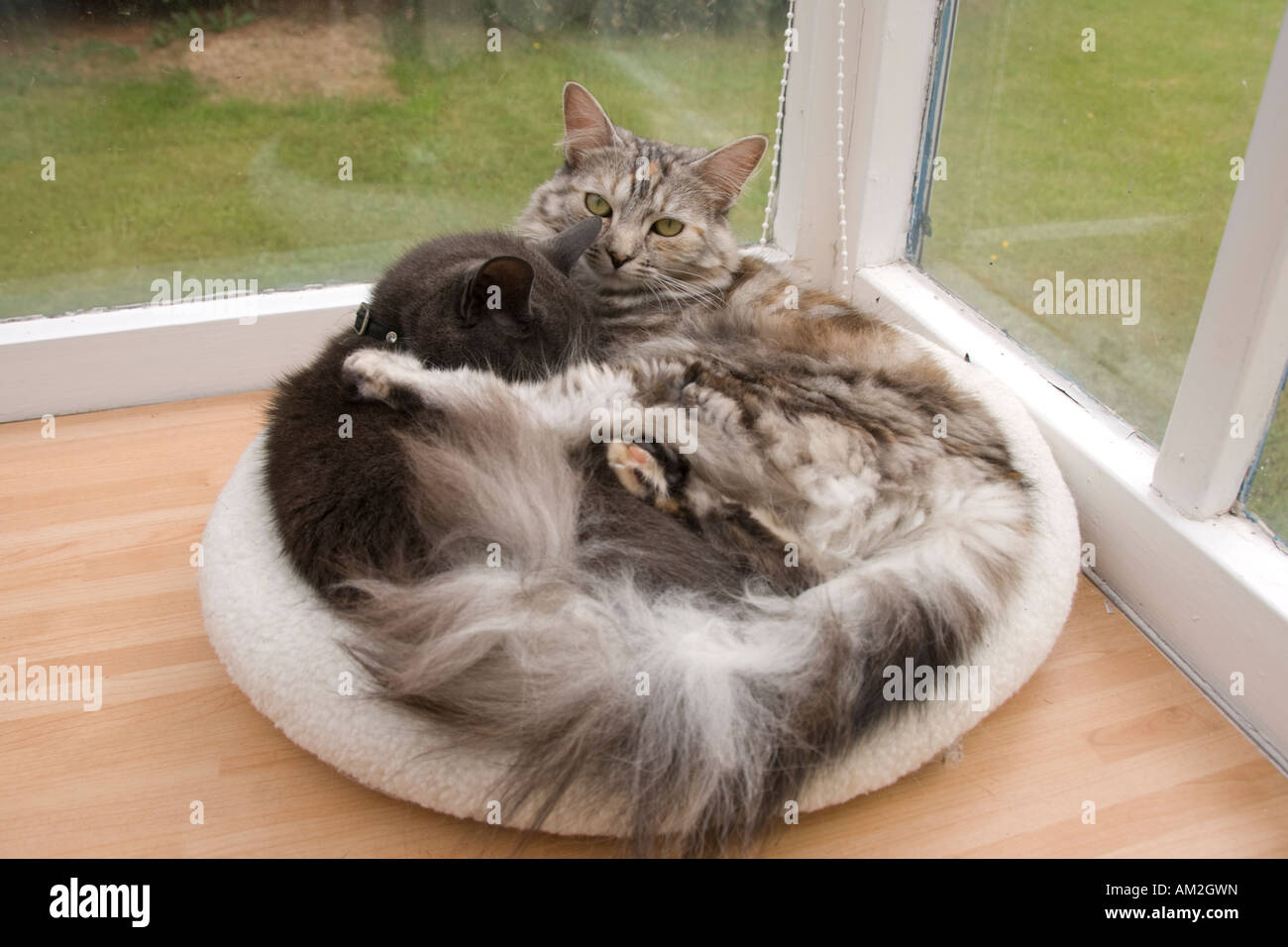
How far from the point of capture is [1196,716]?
1.74 m

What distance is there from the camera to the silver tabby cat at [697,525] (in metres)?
1.30

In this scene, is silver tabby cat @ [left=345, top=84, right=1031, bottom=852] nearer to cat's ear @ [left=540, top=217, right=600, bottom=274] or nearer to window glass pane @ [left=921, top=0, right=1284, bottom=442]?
cat's ear @ [left=540, top=217, right=600, bottom=274]

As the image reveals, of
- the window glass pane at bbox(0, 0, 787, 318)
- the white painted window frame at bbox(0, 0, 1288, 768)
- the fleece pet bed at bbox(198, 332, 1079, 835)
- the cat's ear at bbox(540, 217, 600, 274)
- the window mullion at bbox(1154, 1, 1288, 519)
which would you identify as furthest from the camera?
the window glass pane at bbox(0, 0, 787, 318)

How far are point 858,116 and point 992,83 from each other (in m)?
0.36

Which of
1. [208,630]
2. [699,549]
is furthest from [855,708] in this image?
[208,630]

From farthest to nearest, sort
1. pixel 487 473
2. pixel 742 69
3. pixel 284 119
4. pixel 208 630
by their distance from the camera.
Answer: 1. pixel 742 69
2. pixel 284 119
3. pixel 208 630
4. pixel 487 473

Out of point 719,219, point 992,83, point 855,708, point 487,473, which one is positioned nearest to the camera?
point 855,708

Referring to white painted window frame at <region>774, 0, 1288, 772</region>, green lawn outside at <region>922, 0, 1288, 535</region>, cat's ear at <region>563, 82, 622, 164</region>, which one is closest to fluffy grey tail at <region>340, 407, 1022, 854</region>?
white painted window frame at <region>774, 0, 1288, 772</region>

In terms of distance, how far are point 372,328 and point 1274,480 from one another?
1.67 meters

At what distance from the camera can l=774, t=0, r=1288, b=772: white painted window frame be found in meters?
1.61

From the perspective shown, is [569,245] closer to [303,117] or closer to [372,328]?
[372,328]

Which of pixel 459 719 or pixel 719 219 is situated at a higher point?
pixel 719 219

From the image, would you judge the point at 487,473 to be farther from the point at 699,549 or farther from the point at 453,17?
the point at 453,17

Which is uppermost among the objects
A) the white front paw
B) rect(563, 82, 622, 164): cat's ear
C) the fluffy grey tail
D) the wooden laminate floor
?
rect(563, 82, 622, 164): cat's ear
